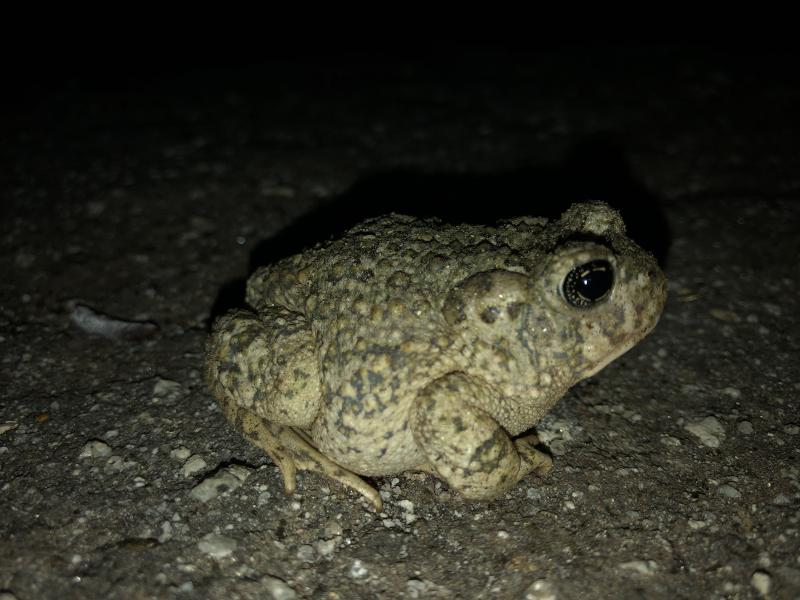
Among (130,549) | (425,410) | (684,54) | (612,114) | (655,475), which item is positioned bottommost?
(130,549)

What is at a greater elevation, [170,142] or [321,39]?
[321,39]

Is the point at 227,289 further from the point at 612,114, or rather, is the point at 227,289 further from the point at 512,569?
the point at 612,114

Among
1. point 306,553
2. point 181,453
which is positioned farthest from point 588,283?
point 181,453

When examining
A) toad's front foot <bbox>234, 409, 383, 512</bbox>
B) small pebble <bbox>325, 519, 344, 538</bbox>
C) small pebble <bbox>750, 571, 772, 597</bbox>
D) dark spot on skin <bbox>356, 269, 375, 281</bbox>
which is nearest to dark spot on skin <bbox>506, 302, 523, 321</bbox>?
dark spot on skin <bbox>356, 269, 375, 281</bbox>

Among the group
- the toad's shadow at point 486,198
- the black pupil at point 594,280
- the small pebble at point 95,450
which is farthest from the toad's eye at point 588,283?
the small pebble at point 95,450

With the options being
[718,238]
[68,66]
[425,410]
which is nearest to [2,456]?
[425,410]

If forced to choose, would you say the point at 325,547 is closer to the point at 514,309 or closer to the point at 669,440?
the point at 514,309

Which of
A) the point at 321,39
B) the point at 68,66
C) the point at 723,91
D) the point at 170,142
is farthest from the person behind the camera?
the point at 321,39
